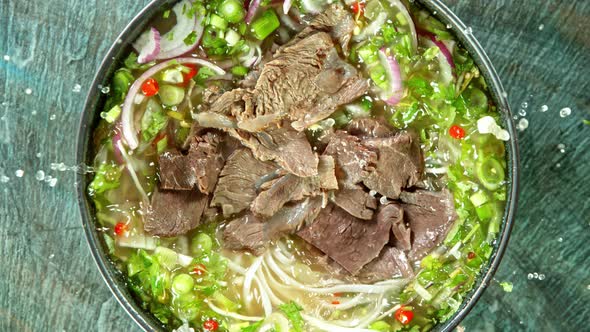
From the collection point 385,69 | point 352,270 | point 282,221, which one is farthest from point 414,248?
point 385,69

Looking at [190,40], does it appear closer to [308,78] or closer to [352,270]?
[308,78]

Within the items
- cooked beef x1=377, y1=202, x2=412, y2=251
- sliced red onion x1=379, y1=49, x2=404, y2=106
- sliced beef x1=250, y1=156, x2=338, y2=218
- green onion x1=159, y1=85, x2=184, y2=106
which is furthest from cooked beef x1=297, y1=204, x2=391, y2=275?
green onion x1=159, y1=85, x2=184, y2=106

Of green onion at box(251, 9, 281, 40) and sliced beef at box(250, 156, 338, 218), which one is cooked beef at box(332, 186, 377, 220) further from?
green onion at box(251, 9, 281, 40)

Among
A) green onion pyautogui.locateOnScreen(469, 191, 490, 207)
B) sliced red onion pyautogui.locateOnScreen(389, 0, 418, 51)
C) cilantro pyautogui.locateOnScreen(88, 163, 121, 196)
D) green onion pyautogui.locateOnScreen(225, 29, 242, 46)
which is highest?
sliced red onion pyautogui.locateOnScreen(389, 0, 418, 51)

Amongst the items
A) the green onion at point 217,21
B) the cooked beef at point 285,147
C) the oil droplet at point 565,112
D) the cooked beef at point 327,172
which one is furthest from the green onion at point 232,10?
the oil droplet at point 565,112

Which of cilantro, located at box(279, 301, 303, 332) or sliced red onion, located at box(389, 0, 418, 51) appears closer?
sliced red onion, located at box(389, 0, 418, 51)

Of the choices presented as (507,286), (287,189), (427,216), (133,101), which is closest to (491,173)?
(427,216)

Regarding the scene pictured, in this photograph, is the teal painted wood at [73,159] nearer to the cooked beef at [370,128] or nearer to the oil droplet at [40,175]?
the oil droplet at [40,175]
